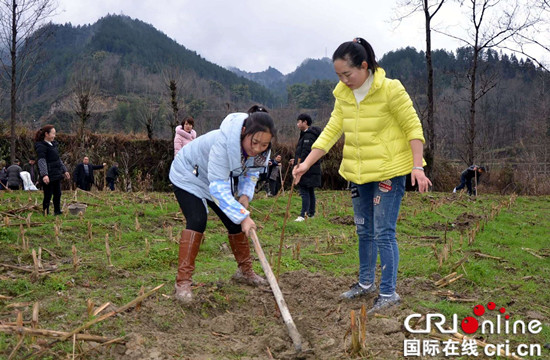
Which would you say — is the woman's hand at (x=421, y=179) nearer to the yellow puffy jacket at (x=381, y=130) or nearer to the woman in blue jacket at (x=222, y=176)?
the yellow puffy jacket at (x=381, y=130)

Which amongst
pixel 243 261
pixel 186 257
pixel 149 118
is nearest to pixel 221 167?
pixel 186 257

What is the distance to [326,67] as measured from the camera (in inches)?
7008

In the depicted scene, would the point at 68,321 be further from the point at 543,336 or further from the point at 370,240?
the point at 543,336

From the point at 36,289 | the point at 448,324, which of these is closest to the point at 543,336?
the point at 448,324

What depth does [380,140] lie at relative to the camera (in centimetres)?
324

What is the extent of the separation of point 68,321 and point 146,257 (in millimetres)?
1983

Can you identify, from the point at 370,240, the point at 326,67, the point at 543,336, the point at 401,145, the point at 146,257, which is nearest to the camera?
the point at 543,336

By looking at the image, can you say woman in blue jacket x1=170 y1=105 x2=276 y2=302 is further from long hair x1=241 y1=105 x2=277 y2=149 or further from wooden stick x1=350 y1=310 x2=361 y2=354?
wooden stick x1=350 y1=310 x2=361 y2=354

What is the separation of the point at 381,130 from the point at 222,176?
1234 millimetres

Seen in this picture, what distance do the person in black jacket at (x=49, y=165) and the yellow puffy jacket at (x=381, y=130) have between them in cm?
611

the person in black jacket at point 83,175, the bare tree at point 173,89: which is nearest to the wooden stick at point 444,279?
the person in black jacket at point 83,175

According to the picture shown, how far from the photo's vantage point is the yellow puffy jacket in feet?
10.3

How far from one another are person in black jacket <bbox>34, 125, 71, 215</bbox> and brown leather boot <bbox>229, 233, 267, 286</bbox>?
4.91m

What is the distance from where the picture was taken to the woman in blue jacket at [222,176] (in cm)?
321
